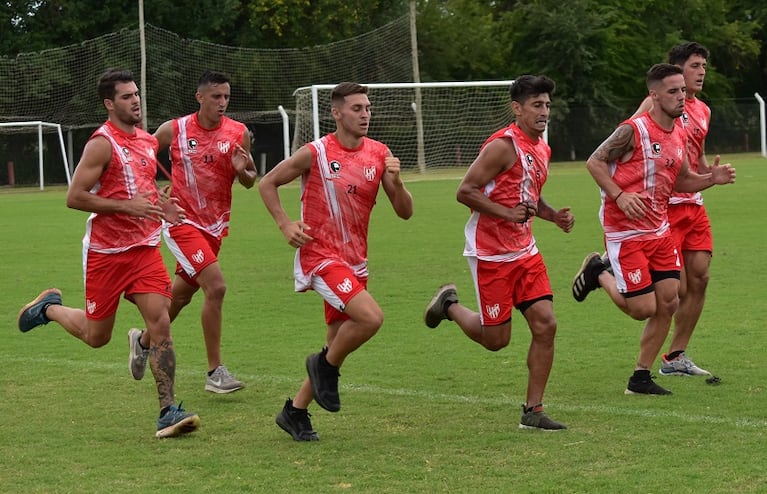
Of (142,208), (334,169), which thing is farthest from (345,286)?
(142,208)

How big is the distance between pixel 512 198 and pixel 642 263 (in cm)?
123

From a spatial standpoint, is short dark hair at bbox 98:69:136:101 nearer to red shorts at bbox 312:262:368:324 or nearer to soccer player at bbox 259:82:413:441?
soccer player at bbox 259:82:413:441

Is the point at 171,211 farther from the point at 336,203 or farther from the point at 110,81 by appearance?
the point at 336,203

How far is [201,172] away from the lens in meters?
8.97

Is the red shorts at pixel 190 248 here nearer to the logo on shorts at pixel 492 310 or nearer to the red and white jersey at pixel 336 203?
the red and white jersey at pixel 336 203

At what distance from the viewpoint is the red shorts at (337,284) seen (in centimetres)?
696

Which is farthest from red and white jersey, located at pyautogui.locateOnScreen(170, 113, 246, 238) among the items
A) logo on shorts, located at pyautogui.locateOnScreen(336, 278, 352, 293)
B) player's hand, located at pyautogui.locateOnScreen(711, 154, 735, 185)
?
player's hand, located at pyautogui.locateOnScreen(711, 154, 735, 185)

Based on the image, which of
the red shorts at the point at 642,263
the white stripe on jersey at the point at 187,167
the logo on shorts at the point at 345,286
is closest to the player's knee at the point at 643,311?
the red shorts at the point at 642,263

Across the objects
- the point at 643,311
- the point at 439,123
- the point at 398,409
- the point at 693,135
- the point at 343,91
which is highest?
the point at 343,91

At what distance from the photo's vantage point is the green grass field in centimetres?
605

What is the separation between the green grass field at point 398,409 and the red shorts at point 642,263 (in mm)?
728

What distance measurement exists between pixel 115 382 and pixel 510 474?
3.85 meters

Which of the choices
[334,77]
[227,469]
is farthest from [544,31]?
[227,469]

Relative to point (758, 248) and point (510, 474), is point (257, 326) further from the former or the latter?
point (758, 248)
